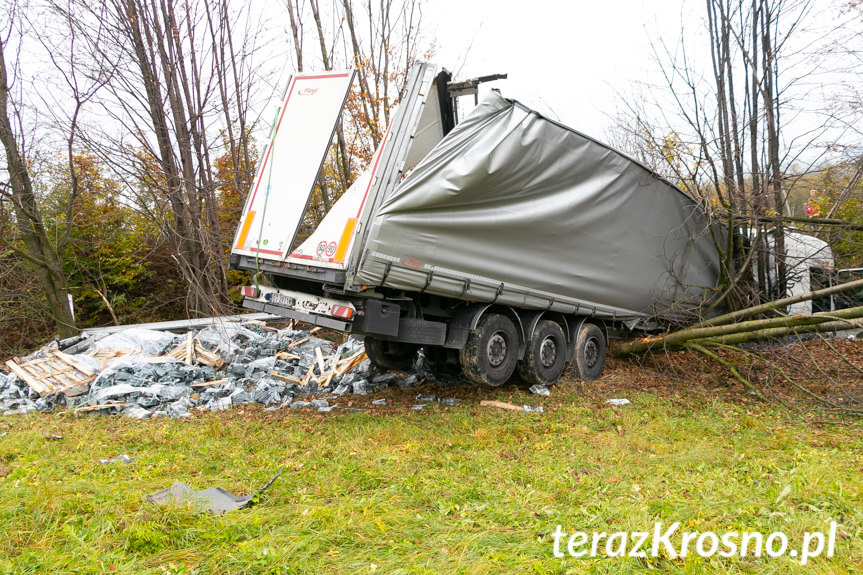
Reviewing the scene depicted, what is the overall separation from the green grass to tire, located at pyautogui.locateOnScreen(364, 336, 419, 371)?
4.47 ft

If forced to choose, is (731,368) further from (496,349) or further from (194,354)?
(194,354)

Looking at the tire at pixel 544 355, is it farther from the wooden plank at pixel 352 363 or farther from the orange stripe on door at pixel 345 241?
the orange stripe on door at pixel 345 241

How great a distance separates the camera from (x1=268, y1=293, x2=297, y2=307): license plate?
6.41 m

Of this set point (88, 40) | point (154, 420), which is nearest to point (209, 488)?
point (154, 420)

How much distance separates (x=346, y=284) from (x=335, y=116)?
205 centimetres

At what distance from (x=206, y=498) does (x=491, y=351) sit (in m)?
4.22

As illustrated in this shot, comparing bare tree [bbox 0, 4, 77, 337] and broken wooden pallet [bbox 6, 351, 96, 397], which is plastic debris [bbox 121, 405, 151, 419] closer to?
broken wooden pallet [bbox 6, 351, 96, 397]

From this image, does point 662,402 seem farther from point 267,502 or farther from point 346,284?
point 267,502

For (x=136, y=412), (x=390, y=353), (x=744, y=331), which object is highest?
(x=744, y=331)

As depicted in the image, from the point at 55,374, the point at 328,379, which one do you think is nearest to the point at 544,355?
the point at 328,379

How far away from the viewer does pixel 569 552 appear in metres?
2.82

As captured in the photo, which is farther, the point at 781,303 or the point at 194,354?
the point at 194,354

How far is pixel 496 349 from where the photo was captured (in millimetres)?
7105

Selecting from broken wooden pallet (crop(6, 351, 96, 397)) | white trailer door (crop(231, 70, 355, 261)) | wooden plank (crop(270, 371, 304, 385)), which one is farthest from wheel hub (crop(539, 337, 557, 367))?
broken wooden pallet (crop(6, 351, 96, 397))
